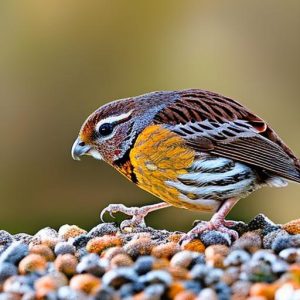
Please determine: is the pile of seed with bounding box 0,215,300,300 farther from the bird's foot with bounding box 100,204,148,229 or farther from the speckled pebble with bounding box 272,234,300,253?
the bird's foot with bounding box 100,204,148,229

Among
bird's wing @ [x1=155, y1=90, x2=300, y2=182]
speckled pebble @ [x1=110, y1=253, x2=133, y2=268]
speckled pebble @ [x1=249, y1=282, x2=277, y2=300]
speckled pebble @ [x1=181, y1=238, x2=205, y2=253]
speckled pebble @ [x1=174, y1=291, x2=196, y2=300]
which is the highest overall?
bird's wing @ [x1=155, y1=90, x2=300, y2=182]

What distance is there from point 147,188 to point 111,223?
227 mm

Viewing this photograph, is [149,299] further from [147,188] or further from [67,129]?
[67,129]

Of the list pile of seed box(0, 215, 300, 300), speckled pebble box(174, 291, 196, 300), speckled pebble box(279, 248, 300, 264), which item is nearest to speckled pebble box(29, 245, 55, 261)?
pile of seed box(0, 215, 300, 300)

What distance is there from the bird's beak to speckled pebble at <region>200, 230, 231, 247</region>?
638 millimetres

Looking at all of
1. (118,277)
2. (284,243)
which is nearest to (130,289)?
(118,277)

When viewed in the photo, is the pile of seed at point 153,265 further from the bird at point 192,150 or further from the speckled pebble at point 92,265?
the bird at point 192,150

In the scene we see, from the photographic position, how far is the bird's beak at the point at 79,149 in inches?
152

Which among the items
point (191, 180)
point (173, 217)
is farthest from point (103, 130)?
Result: point (173, 217)

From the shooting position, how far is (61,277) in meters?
3.12

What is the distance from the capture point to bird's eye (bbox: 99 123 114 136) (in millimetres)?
3830

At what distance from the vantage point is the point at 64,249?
348 cm

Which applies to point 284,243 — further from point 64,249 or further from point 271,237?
point 64,249

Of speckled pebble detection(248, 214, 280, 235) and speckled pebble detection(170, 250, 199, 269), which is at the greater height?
speckled pebble detection(248, 214, 280, 235)
